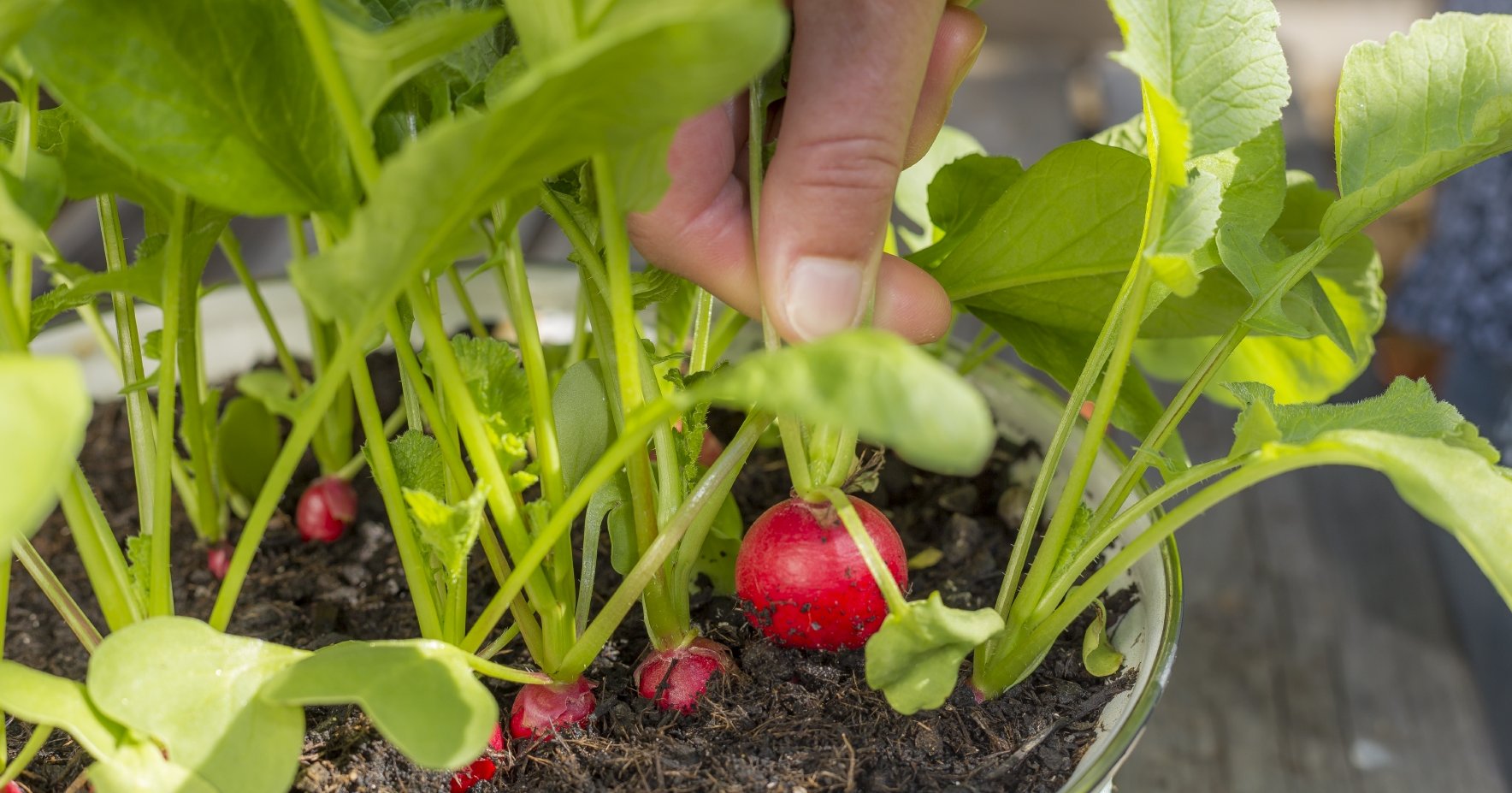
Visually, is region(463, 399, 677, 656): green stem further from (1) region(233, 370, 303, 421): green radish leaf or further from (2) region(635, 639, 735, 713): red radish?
(1) region(233, 370, 303, 421): green radish leaf

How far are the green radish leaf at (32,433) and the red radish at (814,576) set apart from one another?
0.22m

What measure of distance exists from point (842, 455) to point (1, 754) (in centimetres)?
28

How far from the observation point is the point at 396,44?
25 cm

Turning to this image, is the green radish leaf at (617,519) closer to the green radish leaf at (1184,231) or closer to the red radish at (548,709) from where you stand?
the red radish at (548,709)

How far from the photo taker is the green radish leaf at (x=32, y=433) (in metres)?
0.20

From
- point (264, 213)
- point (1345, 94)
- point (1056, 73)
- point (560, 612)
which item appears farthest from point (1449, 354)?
point (264, 213)

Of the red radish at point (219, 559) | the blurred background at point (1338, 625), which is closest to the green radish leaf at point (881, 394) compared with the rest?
the red radish at point (219, 559)

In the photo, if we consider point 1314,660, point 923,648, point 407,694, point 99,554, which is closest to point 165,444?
point 99,554

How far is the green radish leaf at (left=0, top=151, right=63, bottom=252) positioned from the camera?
269 mm

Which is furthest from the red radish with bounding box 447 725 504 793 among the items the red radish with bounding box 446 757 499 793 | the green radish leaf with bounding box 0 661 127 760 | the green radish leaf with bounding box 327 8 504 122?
the green radish leaf with bounding box 327 8 504 122

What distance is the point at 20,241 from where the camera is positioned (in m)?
0.28

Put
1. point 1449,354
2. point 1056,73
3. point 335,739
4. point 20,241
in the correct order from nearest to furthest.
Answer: point 20,241 < point 335,739 < point 1449,354 < point 1056,73

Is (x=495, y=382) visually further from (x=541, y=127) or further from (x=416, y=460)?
(x=541, y=127)

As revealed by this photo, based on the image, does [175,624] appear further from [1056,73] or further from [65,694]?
[1056,73]
